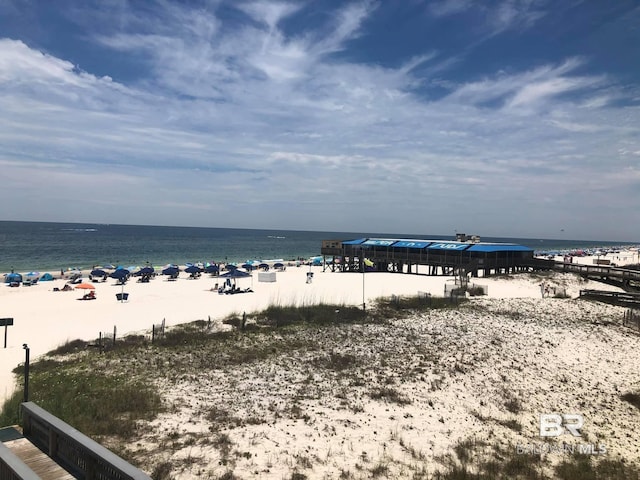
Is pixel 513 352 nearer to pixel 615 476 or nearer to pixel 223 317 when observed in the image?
pixel 615 476

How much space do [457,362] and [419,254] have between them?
102 ft

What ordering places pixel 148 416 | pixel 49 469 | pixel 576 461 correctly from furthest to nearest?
1. pixel 148 416
2. pixel 576 461
3. pixel 49 469

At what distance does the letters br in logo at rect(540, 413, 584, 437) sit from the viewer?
10287 millimetres

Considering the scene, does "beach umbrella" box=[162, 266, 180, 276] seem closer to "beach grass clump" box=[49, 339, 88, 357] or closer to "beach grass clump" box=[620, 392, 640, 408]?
"beach grass clump" box=[49, 339, 88, 357]

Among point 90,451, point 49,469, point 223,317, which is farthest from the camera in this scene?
point 223,317

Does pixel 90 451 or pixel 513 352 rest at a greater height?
pixel 90 451

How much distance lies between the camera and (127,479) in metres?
4.49

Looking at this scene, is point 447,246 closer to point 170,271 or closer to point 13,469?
point 170,271

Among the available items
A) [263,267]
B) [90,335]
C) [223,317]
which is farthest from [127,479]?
[263,267]

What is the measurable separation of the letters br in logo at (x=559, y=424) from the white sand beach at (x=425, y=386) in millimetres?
247

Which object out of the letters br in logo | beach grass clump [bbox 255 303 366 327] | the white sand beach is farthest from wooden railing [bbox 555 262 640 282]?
the letters br in logo

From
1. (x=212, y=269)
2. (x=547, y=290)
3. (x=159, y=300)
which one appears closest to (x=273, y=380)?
(x=159, y=300)

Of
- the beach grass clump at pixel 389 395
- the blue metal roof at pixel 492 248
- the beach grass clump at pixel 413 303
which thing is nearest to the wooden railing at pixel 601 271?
A: the blue metal roof at pixel 492 248

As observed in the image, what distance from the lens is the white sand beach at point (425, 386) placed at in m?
8.84
